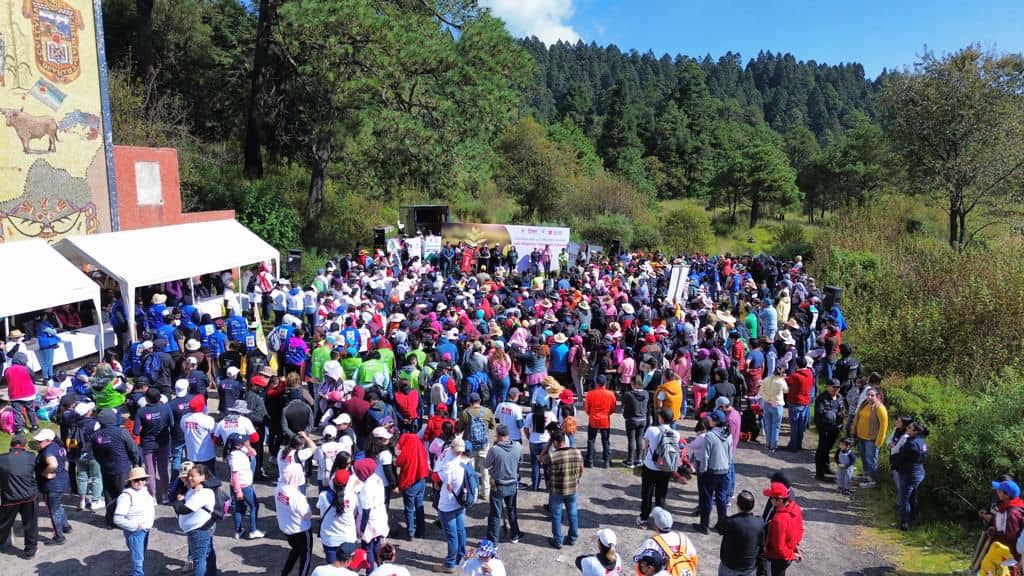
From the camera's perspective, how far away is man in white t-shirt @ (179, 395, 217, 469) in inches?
294

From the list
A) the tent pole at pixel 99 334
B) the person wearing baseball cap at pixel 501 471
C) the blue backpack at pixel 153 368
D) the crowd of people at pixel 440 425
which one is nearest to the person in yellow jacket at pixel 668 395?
the crowd of people at pixel 440 425

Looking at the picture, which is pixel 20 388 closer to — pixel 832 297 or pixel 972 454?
pixel 972 454

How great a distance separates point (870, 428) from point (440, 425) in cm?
525

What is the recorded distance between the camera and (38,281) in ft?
39.0

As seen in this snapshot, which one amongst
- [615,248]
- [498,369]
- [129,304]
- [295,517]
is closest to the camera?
[295,517]

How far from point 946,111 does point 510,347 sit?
18.2 meters

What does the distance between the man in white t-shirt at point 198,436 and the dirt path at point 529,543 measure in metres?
0.79

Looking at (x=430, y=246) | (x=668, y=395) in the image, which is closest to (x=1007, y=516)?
(x=668, y=395)

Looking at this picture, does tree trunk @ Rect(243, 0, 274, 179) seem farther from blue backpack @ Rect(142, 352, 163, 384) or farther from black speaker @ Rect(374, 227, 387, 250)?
blue backpack @ Rect(142, 352, 163, 384)

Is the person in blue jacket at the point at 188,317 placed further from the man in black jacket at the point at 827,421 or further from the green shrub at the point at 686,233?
the green shrub at the point at 686,233

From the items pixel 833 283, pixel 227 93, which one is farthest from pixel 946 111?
pixel 227 93

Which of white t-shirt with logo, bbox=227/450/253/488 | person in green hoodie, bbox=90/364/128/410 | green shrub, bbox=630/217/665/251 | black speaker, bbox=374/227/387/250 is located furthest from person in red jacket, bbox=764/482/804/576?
green shrub, bbox=630/217/665/251

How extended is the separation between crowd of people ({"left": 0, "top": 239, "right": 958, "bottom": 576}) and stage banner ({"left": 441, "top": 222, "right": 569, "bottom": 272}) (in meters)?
8.02

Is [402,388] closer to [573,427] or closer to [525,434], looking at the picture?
[525,434]
